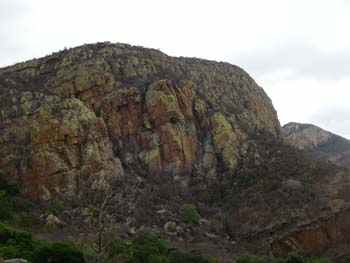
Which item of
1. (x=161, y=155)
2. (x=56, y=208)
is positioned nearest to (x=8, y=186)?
(x=56, y=208)

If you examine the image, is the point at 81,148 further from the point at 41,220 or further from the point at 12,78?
the point at 12,78

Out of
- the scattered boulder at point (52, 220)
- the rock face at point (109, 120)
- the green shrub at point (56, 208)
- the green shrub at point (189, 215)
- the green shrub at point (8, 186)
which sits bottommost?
the green shrub at point (189, 215)

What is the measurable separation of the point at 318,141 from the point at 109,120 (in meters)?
66.2

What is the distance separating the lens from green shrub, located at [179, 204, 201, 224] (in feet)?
148

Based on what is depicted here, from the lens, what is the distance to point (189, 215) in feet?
148

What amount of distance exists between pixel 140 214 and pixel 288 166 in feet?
56.3

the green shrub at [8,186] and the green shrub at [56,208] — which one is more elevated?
the green shrub at [8,186]

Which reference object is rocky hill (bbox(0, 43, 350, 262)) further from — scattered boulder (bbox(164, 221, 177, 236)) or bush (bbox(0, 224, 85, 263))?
bush (bbox(0, 224, 85, 263))

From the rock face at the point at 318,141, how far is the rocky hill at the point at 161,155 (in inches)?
1587

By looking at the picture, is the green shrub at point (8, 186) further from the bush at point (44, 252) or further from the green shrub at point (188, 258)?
the green shrub at point (188, 258)

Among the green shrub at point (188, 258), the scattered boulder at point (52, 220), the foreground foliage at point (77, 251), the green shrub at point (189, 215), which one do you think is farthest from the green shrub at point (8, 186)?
the green shrub at point (188, 258)

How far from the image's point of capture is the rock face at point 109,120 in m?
49.0

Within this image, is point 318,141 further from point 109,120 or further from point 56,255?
point 56,255

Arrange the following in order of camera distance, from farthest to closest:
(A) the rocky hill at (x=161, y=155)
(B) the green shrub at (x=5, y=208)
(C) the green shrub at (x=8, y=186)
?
(C) the green shrub at (x=8, y=186)
(A) the rocky hill at (x=161, y=155)
(B) the green shrub at (x=5, y=208)
